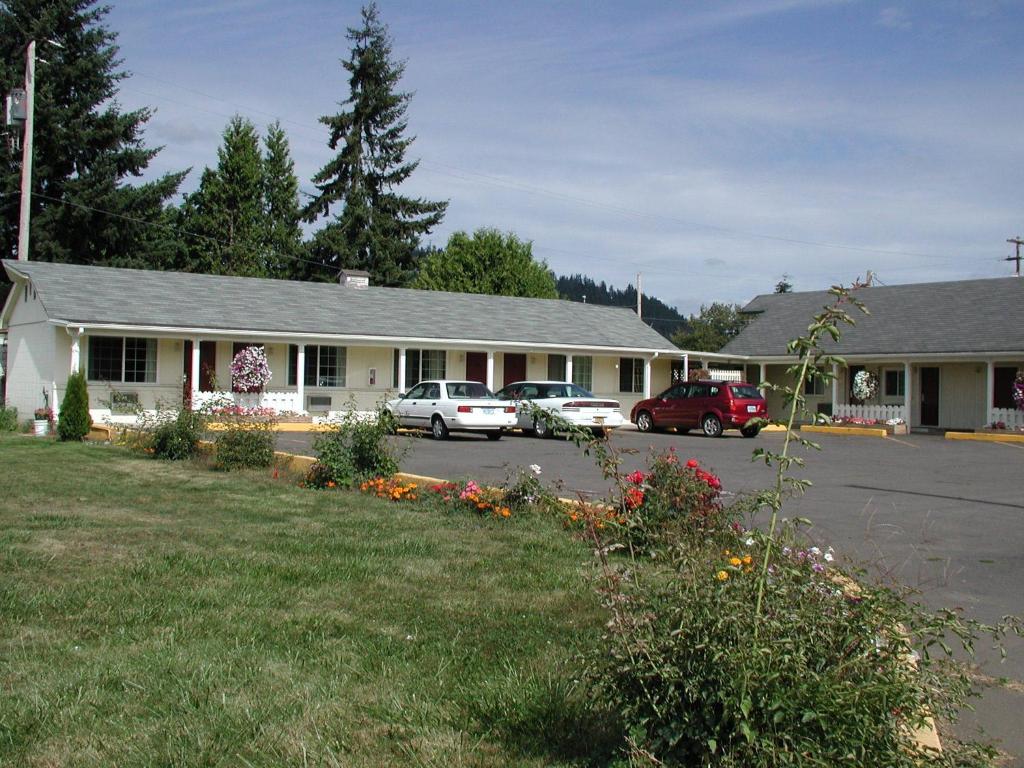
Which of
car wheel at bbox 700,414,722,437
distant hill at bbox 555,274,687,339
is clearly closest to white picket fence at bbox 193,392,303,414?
car wheel at bbox 700,414,722,437

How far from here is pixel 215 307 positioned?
30.4 m

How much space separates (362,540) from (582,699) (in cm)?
455

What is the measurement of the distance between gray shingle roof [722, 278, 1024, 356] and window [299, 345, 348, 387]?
586 inches

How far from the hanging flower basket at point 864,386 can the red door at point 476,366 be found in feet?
41.9

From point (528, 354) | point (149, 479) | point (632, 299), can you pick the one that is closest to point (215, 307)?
point (528, 354)

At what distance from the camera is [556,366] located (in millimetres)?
36219

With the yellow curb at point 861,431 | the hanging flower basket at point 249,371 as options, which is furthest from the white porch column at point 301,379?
the yellow curb at point 861,431

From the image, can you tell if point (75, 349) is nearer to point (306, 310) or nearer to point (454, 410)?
point (306, 310)

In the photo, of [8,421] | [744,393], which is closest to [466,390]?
[744,393]

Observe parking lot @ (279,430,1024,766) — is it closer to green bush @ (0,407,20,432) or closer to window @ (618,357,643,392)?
green bush @ (0,407,20,432)

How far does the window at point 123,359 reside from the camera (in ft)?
91.6

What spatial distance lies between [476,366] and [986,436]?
16039 mm

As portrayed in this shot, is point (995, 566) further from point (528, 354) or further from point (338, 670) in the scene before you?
point (528, 354)

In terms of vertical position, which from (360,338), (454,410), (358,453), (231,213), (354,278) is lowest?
(358,453)
